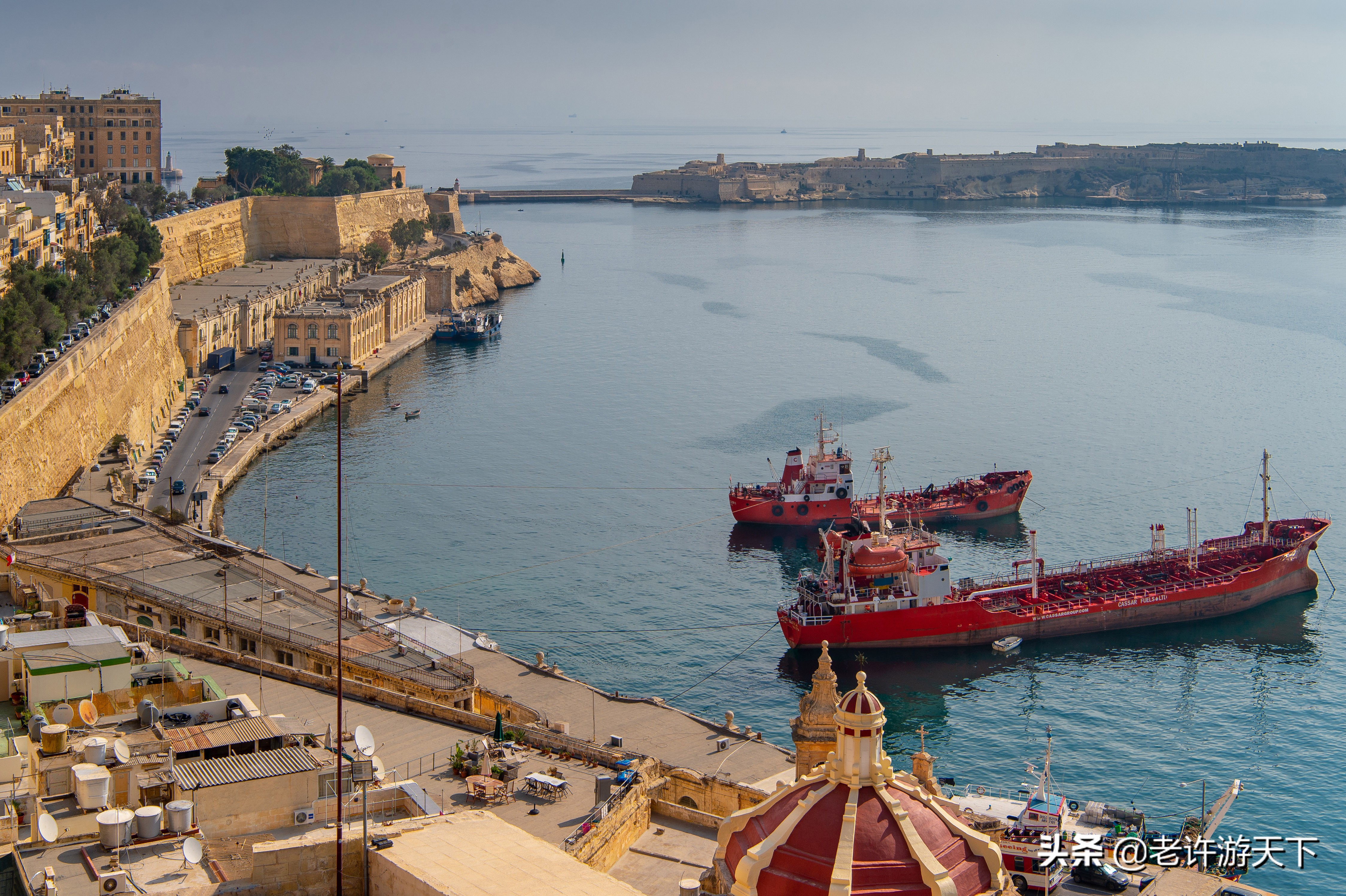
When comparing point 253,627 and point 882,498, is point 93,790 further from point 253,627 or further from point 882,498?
point 882,498

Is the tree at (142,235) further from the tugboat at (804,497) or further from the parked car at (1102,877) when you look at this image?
the parked car at (1102,877)

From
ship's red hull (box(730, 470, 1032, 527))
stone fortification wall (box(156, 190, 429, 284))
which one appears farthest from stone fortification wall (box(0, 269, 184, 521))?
ship's red hull (box(730, 470, 1032, 527))

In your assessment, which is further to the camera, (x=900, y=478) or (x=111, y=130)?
(x=111, y=130)

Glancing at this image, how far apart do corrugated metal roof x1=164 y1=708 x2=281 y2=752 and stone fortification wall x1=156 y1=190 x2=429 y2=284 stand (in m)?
71.3

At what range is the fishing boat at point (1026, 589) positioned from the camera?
1710 inches

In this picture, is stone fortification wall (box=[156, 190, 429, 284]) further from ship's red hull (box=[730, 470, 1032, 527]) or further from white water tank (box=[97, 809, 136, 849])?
white water tank (box=[97, 809, 136, 849])

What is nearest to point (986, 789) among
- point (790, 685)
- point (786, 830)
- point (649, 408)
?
point (790, 685)

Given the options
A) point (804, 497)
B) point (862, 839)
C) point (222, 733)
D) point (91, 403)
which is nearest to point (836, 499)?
point (804, 497)

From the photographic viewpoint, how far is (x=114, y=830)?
1539cm

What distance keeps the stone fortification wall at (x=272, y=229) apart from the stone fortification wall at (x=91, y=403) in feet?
72.4

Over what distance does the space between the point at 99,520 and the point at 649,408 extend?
36330mm

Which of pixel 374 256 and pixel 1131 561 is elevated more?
pixel 374 256

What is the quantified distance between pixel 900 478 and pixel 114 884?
161ft

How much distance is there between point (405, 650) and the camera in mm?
34812
